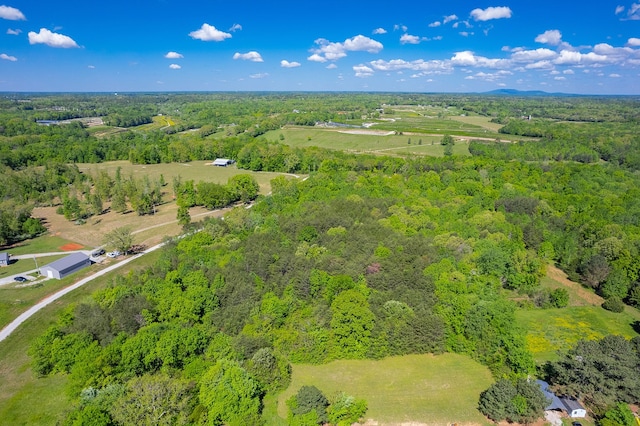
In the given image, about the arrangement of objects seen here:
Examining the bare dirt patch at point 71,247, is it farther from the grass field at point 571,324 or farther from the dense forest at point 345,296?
the grass field at point 571,324

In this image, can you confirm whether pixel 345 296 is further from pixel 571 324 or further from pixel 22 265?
pixel 22 265

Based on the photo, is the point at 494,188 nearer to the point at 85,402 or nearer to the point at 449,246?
the point at 449,246

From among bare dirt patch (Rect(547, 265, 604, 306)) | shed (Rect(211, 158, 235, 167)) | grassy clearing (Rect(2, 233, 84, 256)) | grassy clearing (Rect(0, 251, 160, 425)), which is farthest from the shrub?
shed (Rect(211, 158, 235, 167))

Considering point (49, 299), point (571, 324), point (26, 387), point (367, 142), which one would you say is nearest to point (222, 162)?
point (367, 142)

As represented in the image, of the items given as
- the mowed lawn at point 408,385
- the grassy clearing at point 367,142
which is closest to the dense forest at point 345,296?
the mowed lawn at point 408,385

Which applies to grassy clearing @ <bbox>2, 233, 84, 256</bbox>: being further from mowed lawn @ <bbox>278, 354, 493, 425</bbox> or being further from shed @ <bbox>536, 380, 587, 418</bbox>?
shed @ <bbox>536, 380, 587, 418</bbox>

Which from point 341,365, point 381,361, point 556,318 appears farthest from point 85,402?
point 556,318
